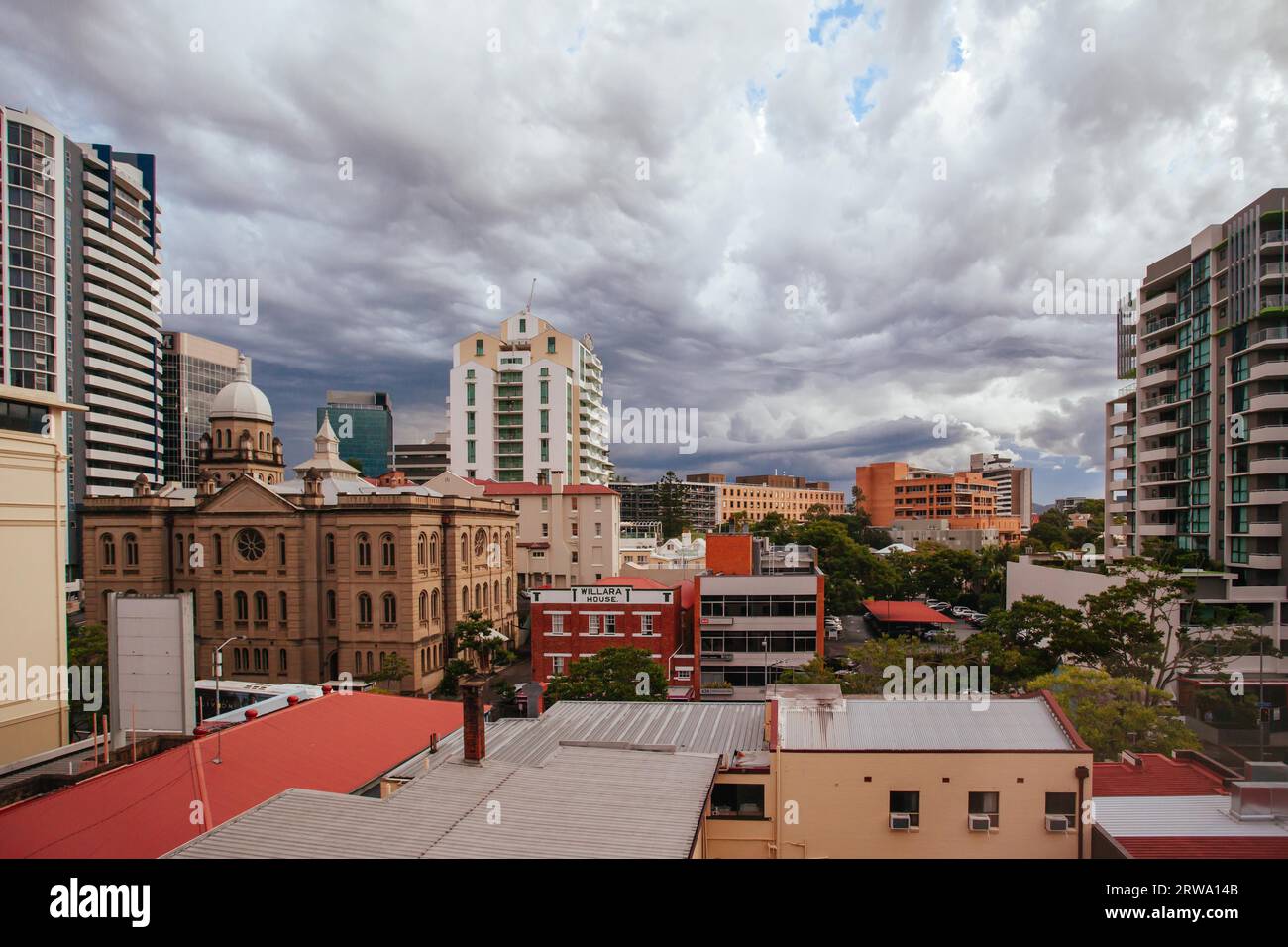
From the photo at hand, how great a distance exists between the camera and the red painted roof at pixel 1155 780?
18.1 ft

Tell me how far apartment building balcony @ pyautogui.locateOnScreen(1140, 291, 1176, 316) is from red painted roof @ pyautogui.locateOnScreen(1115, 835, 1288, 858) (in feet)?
71.0

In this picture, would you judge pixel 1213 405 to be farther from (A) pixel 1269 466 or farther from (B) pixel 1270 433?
(A) pixel 1269 466

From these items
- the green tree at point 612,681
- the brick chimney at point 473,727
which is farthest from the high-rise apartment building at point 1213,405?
the brick chimney at point 473,727

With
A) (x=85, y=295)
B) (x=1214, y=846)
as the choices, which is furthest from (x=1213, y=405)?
(x=85, y=295)

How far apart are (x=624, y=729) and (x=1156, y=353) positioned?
21629 mm

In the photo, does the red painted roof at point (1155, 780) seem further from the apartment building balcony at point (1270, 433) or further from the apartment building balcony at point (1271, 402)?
the apartment building balcony at point (1271, 402)

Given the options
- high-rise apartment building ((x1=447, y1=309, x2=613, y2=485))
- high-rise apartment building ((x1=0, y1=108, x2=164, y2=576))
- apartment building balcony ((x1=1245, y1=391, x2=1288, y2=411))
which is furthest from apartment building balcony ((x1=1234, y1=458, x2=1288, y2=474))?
high-rise apartment building ((x1=0, y1=108, x2=164, y2=576))

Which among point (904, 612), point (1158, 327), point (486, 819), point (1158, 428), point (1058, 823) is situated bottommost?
point (904, 612)

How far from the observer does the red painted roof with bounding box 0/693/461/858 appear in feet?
14.8

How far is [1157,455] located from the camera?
803 inches

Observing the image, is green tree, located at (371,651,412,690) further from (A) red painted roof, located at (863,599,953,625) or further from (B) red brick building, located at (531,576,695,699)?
(A) red painted roof, located at (863,599,953,625)
